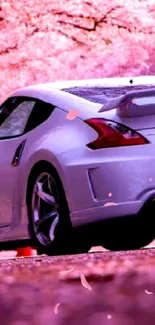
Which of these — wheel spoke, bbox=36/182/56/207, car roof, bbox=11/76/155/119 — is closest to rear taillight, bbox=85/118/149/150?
car roof, bbox=11/76/155/119

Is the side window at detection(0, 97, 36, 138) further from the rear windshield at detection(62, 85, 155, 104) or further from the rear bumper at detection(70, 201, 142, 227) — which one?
the rear bumper at detection(70, 201, 142, 227)

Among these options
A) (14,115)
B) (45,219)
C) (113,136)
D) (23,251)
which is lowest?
(23,251)

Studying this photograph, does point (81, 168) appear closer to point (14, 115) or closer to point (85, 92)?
point (85, 92)

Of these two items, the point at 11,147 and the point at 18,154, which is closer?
the point at 18,154

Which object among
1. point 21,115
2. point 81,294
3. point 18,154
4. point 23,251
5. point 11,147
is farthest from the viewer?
point 23,251

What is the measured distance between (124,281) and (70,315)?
0.11 meters

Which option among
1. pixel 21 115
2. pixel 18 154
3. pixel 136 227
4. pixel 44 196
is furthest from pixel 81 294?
pixel 21 115

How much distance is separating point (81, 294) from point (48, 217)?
4.81 m

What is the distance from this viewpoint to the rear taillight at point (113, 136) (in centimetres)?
527

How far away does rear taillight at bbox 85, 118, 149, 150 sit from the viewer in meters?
5.27

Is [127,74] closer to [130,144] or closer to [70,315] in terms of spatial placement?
[130,144]

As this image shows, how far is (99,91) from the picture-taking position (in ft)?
19.8

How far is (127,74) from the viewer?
14.3 metres

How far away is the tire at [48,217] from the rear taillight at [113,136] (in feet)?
1.23
